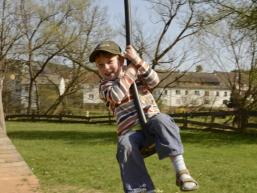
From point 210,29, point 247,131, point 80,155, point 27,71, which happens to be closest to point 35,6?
point 27,71

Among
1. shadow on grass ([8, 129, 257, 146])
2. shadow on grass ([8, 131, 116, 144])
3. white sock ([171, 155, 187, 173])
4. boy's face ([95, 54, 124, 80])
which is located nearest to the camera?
white sock ([171, 155, 187, 173])

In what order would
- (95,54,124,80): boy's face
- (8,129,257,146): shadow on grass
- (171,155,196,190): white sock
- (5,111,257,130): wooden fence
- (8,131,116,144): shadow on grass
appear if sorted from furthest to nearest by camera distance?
(5,111,257,130): wooden fence < (8,131,116,144): shadow on grass < (8,129,257,146): shadow on grass < (95,54,124,80): boy's face < (171,155,196,190): white sock

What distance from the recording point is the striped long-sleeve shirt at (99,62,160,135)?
3307 millimetres

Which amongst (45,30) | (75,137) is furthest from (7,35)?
(75,137)

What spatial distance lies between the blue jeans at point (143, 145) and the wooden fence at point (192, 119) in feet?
57.8

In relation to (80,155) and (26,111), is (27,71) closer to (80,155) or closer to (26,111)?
(26,111)

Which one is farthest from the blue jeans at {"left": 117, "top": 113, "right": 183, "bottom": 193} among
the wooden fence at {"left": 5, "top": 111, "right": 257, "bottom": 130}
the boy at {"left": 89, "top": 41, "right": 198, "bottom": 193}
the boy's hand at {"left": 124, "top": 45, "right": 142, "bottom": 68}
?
the wooden fence at {"left": 5, "top": 111, "right": 257, "bottom": 130}

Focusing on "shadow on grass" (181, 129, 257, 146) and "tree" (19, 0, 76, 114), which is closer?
"shadow on grass" (181, 129, 257, 146)

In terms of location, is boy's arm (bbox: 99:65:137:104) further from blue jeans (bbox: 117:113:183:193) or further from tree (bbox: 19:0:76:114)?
tree (bbox: 19:0:76:114)

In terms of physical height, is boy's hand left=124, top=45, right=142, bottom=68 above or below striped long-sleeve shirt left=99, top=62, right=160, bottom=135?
above

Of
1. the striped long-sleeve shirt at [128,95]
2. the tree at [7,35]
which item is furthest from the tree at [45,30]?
the striped long-sleeve shirt at [128,95]

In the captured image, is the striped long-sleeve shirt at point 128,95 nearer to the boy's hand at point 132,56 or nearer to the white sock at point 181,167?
the boy's hand at point 132,56

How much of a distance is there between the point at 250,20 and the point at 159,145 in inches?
592

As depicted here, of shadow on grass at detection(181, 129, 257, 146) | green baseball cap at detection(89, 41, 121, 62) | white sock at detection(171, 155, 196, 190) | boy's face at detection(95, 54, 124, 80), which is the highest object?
green baseball cap at detection(89, 41, 121, 62)
